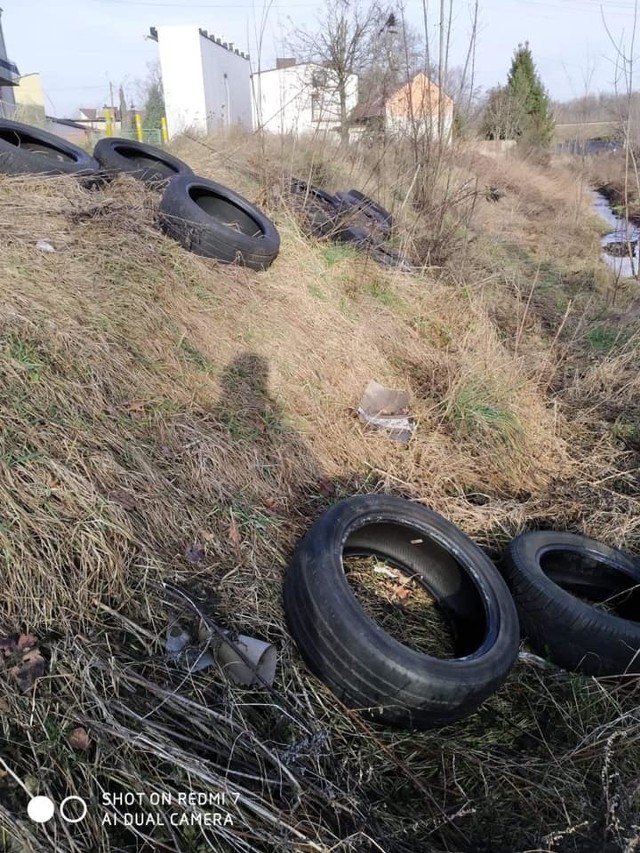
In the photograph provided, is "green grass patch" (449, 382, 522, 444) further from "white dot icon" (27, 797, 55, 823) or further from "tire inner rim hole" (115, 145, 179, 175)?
"tire inner rim hole" (115, 145, 179, 175)

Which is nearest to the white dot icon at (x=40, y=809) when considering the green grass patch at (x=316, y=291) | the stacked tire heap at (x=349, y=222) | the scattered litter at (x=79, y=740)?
the scattered litter at (x=79, y=740)

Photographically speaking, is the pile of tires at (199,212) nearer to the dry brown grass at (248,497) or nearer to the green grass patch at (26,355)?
the dry brown grass at (248,497)

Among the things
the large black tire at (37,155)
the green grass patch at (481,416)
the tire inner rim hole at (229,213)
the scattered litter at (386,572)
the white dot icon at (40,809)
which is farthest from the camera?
the tire inner rim hole at (229,213)

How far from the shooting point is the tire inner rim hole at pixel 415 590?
8.89 ft

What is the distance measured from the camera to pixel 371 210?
747 centimetres

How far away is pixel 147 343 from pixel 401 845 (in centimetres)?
296

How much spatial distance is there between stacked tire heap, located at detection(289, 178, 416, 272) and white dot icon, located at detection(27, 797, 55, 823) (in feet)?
17.8

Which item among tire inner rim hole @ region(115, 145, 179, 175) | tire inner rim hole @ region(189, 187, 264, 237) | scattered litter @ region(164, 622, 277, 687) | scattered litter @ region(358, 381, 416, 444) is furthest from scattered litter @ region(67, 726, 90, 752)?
tire inner rim hole @ region(115, 145, 179, 175)

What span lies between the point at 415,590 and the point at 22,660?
1.88 m

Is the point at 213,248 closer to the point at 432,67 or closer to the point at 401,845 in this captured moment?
the point at 432,67

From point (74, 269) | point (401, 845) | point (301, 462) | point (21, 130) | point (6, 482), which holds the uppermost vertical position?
A: point (21, 130)

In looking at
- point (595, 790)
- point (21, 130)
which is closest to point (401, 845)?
point (595, 790)

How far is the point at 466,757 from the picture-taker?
213 cm

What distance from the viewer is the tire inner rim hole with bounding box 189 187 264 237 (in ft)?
18.2
